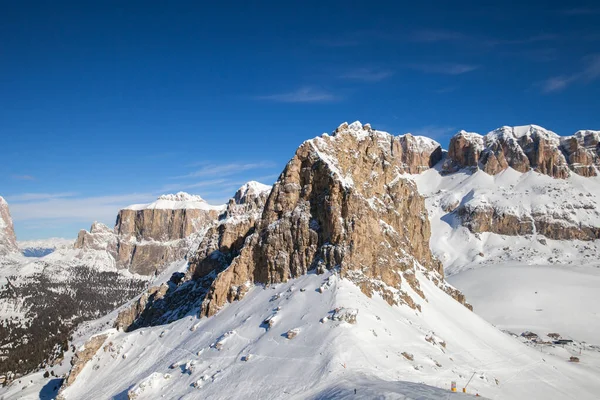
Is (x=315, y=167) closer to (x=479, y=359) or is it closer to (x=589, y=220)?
(x=479, y=359)

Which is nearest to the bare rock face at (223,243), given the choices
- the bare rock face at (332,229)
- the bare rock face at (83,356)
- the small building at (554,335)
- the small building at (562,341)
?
the bare rock face at (332,229)

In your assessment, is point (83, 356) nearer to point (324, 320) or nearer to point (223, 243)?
point (223, 243)

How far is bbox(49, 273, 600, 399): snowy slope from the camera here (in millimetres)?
40312

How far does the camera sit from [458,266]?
626ft

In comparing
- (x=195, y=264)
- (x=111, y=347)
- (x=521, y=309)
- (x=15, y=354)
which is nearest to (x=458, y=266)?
(x=521, y=309)

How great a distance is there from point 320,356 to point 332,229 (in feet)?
76.7

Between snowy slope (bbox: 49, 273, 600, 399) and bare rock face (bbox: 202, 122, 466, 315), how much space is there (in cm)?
Result: 310

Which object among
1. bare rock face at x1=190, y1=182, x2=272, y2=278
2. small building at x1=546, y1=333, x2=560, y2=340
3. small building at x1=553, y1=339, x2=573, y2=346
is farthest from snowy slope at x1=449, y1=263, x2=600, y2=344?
bare rock face at x1=190, y1=182, x2=272, y2=278

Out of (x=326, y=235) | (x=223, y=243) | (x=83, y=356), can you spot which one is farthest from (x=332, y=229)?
(x=83, y=356)

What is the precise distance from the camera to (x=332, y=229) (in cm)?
6216

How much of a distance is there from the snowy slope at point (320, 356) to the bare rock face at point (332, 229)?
122 inches

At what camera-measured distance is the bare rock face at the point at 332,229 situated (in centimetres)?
6081

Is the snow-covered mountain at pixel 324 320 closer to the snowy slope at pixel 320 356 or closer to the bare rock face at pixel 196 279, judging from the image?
the snowy slope at pixel 320 356

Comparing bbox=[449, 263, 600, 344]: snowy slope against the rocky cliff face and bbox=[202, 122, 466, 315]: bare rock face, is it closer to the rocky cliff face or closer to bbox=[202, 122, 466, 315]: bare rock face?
the rocky cliff face
